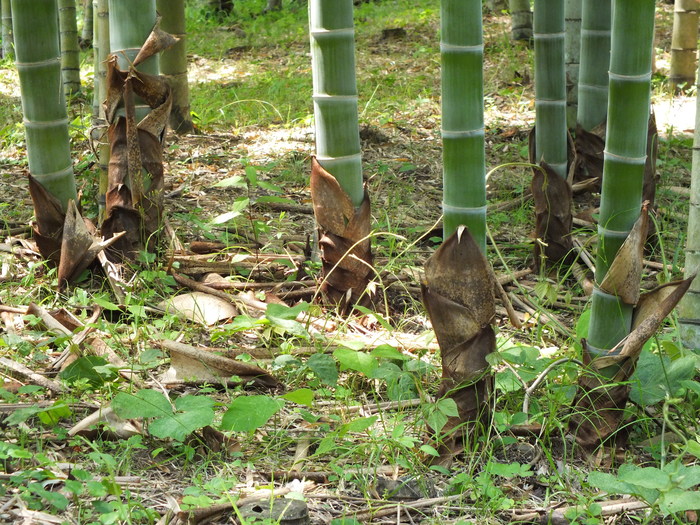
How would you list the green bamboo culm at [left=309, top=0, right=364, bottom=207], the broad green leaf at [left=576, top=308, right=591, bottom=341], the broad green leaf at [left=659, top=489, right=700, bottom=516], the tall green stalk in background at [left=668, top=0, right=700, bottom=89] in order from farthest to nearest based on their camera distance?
the tall green stalk in background at [left=668, top=0, right=700, bottom=89] → the green bamboo culm at [left=309, top=0, right=364, bottom=207] → the broad green leaf at [left=576, top=308, right=591, bottom=341] → the broad green leaf at [left=659, top=489, right=700, bottom=516]

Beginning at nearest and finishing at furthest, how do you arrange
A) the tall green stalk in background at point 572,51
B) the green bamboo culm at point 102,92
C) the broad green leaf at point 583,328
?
the broad green leaf at point 583,328 → the green bamboo culm at point 102,92 → the tall green stalk in background at point 572,51

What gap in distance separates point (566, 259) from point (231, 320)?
4.81ft

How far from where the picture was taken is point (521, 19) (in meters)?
8.05

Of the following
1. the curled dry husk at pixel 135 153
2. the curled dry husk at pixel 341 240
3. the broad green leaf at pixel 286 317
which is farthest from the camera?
the curled dry husk at pixel 135 153

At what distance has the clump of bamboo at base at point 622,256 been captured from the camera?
6.41 ft

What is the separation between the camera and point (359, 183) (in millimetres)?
2908

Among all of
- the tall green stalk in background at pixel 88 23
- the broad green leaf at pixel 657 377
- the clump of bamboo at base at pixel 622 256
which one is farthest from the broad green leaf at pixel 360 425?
the tall green stalk in background at pixel 88 23

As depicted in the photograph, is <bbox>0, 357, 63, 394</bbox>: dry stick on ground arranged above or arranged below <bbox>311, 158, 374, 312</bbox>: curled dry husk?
below

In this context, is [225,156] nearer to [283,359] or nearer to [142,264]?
[142,264]

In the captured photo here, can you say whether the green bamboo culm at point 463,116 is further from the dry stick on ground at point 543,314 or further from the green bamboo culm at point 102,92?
the green bamboo culm at point 102,92

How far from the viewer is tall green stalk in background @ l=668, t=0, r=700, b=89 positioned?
5.91 m

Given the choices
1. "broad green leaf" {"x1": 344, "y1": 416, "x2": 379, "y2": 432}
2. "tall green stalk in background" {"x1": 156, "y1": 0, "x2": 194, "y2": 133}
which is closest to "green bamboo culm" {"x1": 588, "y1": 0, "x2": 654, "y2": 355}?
"broad green leaf" {"x1": 344, "y1": 416, "x2": 379, "y2": 432}

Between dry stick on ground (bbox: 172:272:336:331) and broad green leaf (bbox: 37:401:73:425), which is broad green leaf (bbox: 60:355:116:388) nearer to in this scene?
broad green leaf (bbox: 37:401:73:425)

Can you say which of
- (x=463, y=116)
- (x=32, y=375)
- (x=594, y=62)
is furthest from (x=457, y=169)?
(x=594, y=62)
